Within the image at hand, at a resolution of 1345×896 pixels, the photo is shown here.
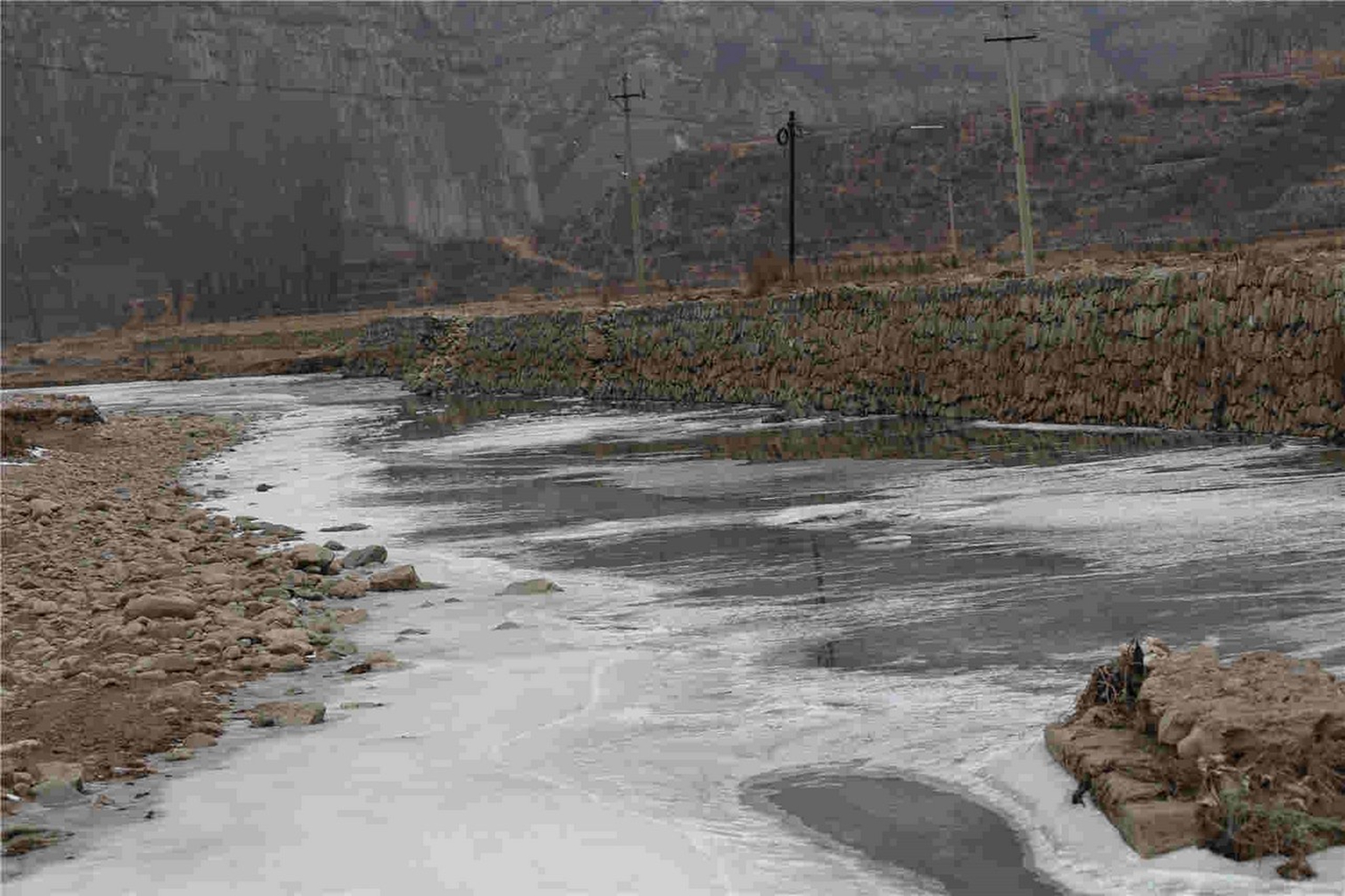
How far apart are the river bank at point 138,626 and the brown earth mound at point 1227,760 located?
12.8 feet

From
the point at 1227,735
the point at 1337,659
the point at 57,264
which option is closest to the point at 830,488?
the point at 1337,659

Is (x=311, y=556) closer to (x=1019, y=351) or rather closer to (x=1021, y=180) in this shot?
(x=1019, y=351)

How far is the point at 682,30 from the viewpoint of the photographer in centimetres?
19600

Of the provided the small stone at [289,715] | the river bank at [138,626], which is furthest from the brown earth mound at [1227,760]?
the river bank at [138,626]

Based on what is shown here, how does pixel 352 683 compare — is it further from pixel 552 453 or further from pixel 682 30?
pixel 682 30

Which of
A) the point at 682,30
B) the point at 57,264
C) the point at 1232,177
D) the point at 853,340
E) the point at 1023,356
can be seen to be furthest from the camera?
the point at 682,30

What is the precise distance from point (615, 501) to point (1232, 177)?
80.7 m

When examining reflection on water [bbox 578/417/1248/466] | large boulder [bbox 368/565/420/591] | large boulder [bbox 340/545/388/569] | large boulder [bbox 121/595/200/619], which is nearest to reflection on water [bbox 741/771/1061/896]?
large boulder [bbox 121/595/200/619]

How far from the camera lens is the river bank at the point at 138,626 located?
7.54 metres

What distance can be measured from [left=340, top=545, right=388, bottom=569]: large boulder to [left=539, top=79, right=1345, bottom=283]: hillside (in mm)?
67473

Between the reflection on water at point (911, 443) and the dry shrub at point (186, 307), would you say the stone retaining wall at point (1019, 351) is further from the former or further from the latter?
the dry shrub at point (186, 307)

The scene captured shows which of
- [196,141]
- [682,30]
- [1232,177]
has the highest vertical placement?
[682,30]

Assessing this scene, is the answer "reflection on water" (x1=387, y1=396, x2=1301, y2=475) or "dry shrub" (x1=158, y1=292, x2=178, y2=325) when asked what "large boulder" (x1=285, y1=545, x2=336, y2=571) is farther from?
"dry shrub" (x1=158, y1=292, x2=178, y2=325)

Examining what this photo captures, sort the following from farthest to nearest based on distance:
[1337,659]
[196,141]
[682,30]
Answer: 1. [682,30]
2. [196,141]
3. [1337,659]
